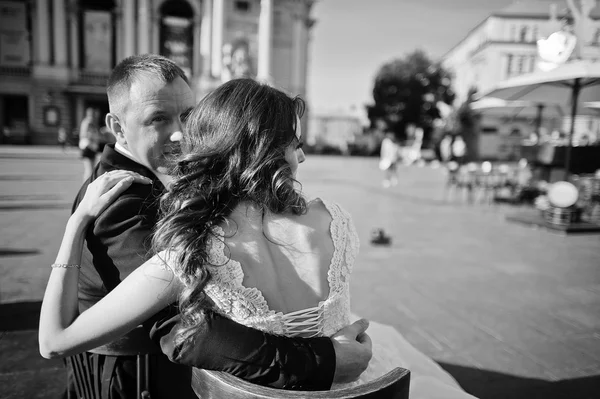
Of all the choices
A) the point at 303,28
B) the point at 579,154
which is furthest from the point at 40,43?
the point at 579,154

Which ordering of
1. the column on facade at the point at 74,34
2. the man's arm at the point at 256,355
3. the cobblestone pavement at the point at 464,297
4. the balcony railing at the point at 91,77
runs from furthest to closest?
the balcony railing at the point at 91,77
the column on facade at the point at 74,34
the cobblestone pavement at the point at 464,297
the man's arm at the point at 256,355

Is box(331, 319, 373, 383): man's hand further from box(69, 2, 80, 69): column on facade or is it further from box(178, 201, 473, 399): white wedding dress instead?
box(69, 2, 80, 69): column on facade

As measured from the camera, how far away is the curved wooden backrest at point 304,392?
3.07 feet

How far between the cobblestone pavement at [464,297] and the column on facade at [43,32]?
29.6 meters

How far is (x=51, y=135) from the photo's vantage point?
31531 mm

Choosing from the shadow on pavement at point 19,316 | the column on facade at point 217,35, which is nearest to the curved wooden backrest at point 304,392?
the shadow on pavement at point 19,316

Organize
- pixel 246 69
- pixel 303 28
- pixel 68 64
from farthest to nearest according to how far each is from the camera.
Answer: pixel 303 28 → pixel 68 64 → pixel 246 69

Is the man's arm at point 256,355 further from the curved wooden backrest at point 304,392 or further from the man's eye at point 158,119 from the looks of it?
the man's eye at point 158,119

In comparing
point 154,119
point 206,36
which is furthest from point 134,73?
point 206,36

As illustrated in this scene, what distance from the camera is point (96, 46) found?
34.2 metres

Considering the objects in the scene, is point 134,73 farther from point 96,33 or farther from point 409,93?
point 409,93

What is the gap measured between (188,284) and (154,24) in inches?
1474

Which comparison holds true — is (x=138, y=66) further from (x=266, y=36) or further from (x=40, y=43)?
(x=40, y=43)

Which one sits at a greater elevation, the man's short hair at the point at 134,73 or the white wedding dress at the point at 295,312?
the man's short hair at the point at 134,73
